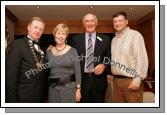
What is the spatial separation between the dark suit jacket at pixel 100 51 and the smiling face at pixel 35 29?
0.20 metres

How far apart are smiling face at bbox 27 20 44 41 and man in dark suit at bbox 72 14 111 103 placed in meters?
0.20

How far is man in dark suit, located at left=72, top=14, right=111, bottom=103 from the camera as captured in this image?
1.65 m

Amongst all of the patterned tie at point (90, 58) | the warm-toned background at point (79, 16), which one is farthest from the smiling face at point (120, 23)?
the patterned tie at point (90, 58)

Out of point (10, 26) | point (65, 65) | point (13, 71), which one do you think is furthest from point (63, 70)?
point (10, 26)

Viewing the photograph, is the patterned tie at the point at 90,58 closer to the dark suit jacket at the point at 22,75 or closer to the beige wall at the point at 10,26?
the dark suit jacket at the point at 22,75

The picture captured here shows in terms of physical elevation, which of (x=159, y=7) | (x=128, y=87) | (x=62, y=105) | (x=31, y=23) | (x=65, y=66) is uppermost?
(x=159, y=7)

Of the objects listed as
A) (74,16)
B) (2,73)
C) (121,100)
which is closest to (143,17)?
(74,16)

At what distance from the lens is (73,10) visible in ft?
5.39

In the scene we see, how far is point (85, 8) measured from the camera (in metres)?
1.64

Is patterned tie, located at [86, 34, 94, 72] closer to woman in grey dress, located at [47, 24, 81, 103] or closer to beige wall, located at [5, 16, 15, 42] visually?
woman in grey dress, located at [47, 24, 81, 103]

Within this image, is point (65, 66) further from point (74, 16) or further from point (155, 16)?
point (155, 16)

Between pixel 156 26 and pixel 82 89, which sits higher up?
pixel 156 26

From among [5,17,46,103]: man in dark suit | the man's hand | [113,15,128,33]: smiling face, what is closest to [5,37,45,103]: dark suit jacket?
[5,17,46,103]: man in dark suit

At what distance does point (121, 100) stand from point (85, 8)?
23.4 inches
